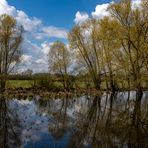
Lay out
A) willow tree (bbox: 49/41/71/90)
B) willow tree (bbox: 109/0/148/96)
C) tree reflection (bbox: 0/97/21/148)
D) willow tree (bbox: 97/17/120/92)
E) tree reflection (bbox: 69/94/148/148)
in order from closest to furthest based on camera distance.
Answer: tree reflection (bbox: 0/97/21/148) → tree reflection (bbox: 69/94/148/148) → willow tree (bbox: 109/0/148/96) → willow tree (bbox: 97/17/120/92) → willow tree (bbox: 49/41/71/90)

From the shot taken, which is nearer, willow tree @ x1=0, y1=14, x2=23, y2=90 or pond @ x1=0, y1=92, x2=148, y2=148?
pond @ x1=0, y1=92, x2=148, y2=148

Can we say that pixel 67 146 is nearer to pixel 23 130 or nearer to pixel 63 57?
pixel 23 130

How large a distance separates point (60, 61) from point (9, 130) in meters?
42.3

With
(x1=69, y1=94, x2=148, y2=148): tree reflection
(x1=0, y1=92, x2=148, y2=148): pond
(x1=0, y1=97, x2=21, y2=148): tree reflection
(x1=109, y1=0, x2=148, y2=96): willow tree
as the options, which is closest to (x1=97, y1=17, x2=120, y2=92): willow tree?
(x1=109, y1=0, x2=148, y2=96): willow tree

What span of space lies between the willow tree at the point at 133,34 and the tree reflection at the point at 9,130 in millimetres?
21354

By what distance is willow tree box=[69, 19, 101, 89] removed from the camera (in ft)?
183

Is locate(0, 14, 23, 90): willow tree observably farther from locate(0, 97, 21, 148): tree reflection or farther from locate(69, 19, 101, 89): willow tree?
locate(0, 97, 21, 148): tree reflection

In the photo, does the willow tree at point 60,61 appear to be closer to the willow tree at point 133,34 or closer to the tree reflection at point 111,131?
the willow tree at point 133,34

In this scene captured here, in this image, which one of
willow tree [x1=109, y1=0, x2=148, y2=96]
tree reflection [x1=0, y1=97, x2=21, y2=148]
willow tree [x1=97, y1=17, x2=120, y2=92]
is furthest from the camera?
willow tree [x1=97, y1=17, x2=120, y2=92]

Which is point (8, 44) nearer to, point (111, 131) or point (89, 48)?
point (89, 48)

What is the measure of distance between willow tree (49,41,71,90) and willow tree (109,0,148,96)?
16.0 meters

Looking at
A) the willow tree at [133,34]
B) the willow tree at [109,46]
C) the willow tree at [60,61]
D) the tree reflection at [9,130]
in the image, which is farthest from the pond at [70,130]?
the willow tree at [60,61]

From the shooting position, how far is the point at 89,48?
56.6 m

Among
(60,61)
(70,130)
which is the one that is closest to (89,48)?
(60,61)
